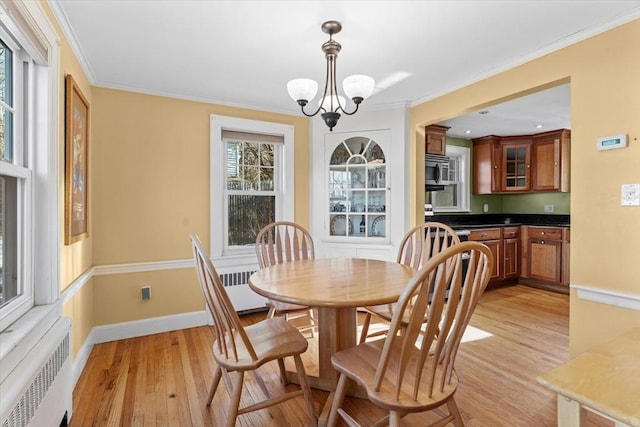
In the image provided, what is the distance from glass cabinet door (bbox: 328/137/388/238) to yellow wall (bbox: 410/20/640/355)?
1.73 m

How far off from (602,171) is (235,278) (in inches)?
123

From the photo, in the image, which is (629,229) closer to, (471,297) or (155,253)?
(471,297)

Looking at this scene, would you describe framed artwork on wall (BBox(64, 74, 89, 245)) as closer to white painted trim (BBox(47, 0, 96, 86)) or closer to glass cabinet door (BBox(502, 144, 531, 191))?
white painted trim (BBox(47, 0, 96, 86))

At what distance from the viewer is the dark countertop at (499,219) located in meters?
4.82

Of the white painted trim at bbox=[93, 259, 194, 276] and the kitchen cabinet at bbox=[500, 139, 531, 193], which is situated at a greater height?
the kitchen cabinet at bbox=[500, 139, 531, 193]

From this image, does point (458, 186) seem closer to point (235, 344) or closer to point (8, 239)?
point (235, 344)

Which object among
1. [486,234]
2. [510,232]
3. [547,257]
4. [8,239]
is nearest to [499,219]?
[510,232]

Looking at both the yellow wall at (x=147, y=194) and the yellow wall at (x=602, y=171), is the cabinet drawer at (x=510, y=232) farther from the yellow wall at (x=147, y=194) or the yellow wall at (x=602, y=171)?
the yellow wall at (x=147, y=194)

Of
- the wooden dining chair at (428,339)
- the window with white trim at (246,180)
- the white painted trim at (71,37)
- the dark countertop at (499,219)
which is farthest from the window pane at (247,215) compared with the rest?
the wooden dining chair at (428,339)

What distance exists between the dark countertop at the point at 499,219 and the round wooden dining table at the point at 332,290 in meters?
2.73

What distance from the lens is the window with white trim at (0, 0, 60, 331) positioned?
59.4 inches

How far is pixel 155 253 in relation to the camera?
10.2 ft

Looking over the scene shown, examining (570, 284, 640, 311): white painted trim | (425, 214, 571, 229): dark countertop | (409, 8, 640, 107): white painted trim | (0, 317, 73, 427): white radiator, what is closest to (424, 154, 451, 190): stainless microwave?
(425, 214, 571, 229): dark countertop

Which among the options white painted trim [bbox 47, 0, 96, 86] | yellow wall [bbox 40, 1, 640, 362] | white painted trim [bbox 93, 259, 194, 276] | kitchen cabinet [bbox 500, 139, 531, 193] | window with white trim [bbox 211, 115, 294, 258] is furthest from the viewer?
kitchen cabinet [bbox 500, 139, 531, 193]
